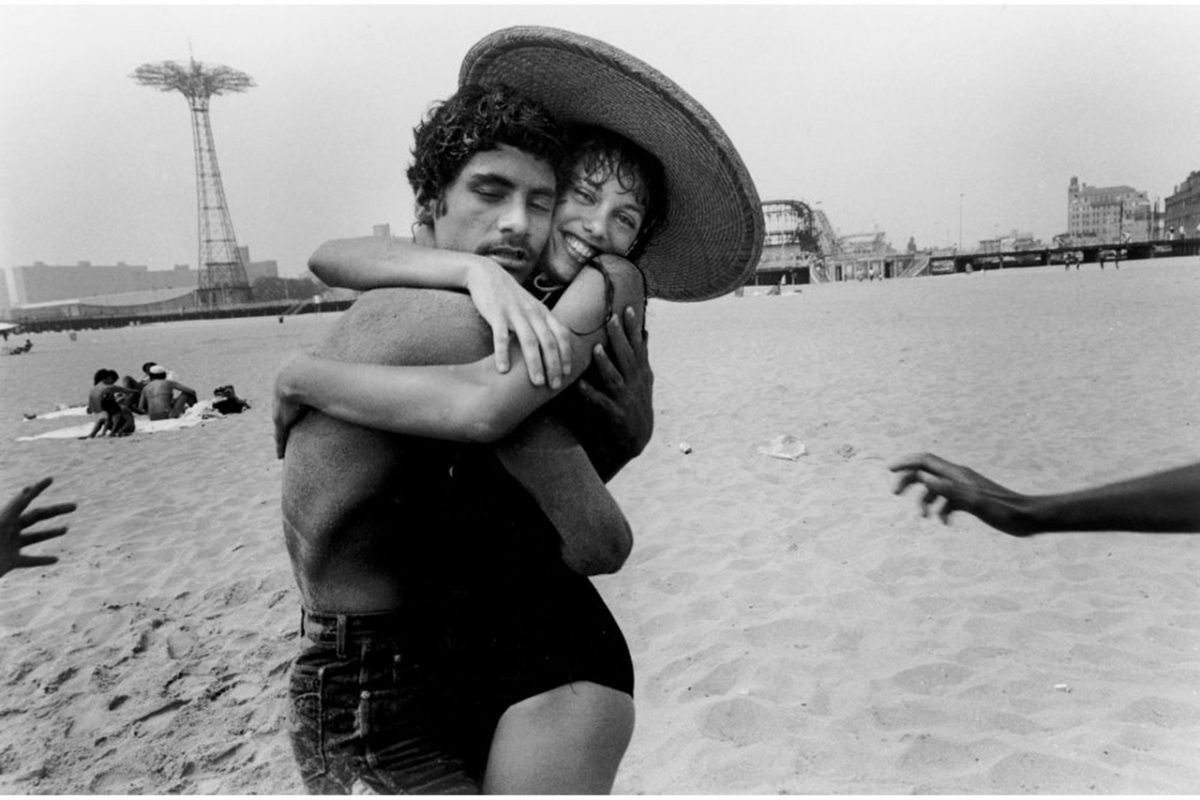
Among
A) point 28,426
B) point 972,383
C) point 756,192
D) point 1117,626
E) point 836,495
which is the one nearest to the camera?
point 756,192

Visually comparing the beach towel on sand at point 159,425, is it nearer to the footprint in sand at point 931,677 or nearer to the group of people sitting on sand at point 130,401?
the group of people sitting on sand at point 130,401

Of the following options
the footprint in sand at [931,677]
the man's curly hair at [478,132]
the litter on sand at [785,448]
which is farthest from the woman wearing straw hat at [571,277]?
the litter on sand at [785,448]

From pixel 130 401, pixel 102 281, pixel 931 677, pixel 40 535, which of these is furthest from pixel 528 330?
pixel 102 281

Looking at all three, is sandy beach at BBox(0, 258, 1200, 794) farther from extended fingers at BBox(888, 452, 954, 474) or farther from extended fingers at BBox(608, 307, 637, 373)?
extended fingers at BBox(888, 452, 954, 474)

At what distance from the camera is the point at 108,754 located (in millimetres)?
3225

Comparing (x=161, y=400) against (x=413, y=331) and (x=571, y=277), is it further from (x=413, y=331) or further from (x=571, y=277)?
(x=413, y=331)

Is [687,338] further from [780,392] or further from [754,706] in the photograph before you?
[754,706]

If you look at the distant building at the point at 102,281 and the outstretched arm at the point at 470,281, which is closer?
the outstretched arm at the point at 470,281

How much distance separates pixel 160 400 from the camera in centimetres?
1086

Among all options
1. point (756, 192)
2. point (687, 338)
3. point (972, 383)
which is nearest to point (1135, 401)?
point (972, 383)

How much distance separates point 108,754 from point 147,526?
3289 millimetres

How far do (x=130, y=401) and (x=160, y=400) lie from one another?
487mm

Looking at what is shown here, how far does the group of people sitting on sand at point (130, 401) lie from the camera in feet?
32.2

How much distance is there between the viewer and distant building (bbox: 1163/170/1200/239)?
3325 cm
